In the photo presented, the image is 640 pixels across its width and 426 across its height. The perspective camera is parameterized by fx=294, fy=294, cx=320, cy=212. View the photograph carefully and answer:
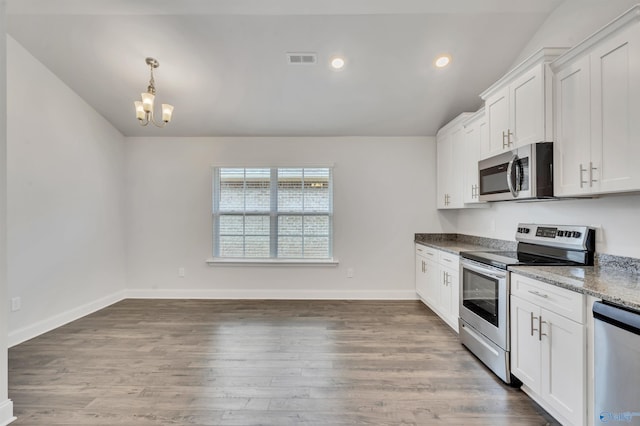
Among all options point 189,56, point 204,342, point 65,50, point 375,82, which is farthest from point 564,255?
point 65,50

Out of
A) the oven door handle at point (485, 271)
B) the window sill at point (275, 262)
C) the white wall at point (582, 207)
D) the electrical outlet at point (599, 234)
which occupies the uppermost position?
the white wall at point (582, 207)

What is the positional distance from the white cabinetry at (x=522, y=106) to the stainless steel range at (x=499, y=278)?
84 cm

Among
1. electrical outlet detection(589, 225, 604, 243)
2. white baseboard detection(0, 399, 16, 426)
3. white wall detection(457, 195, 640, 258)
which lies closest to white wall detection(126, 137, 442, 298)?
white wall detection(457, 195, 640, 258)

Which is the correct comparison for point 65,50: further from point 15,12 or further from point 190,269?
point 190,269

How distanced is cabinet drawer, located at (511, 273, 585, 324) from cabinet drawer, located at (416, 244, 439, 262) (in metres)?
1.55

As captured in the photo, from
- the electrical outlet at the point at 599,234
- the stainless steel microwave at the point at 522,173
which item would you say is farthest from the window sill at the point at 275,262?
the electrical outlet at the point at 599,234

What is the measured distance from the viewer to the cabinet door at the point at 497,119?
2670mm

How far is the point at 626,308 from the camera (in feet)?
4.58

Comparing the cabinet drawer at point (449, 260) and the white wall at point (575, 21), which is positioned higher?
the white wall at point (575, 21)

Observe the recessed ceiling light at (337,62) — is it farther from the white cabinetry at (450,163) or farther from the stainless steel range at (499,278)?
the stainless steel range at (499,278)

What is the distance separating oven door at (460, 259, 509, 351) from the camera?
2309mm

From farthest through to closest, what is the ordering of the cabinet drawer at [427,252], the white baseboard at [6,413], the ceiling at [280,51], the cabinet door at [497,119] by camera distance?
the cabinet drawer at [427,252], the ceiling at [280,51], the cabinet door at [497,119], the white baseboard at [6,413]

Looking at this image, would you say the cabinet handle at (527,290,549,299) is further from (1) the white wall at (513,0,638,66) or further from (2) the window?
(2) the window

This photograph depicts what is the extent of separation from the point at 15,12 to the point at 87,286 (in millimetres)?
3097
